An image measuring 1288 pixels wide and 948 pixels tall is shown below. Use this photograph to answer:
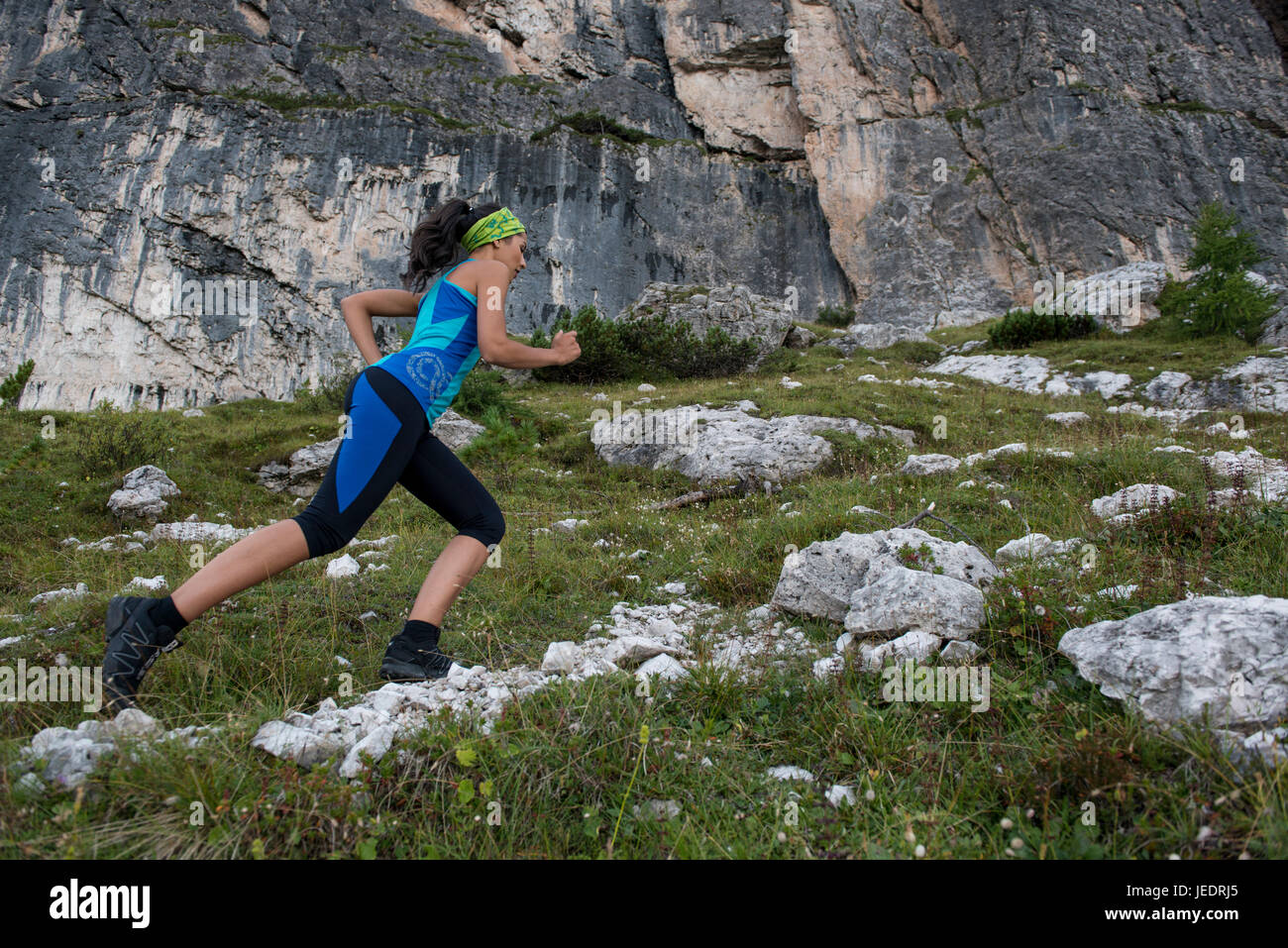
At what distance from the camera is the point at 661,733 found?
2053 mm

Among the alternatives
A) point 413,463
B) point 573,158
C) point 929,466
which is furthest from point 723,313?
point 573,158

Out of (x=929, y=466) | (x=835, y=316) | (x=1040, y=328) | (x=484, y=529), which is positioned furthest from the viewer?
(x=835, y=316)

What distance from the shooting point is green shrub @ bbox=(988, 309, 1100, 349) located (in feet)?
57.1

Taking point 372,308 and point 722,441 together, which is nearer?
point 372,308

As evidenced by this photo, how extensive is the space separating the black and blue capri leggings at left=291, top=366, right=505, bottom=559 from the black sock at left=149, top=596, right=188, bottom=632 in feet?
1.51

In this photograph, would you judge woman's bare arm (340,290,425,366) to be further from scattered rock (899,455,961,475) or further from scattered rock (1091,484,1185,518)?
scattered rock (899,455,961,475)

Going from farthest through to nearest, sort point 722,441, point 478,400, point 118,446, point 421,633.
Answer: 1. point 478,400
2. point 118,446
3. point 722,441
4. point 421,633

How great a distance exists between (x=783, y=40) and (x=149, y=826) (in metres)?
45.1

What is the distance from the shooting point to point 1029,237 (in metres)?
31.8

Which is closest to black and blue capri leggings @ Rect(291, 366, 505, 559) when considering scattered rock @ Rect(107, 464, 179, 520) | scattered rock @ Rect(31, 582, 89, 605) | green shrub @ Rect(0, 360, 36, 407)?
scattered rock @ Rect(31, 582, 89, 605)

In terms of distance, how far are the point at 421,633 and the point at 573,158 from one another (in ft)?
121

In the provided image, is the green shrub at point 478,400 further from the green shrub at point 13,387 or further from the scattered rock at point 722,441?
the green shrub at point 13,387

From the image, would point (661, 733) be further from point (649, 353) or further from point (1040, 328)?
point (1040, 328)
